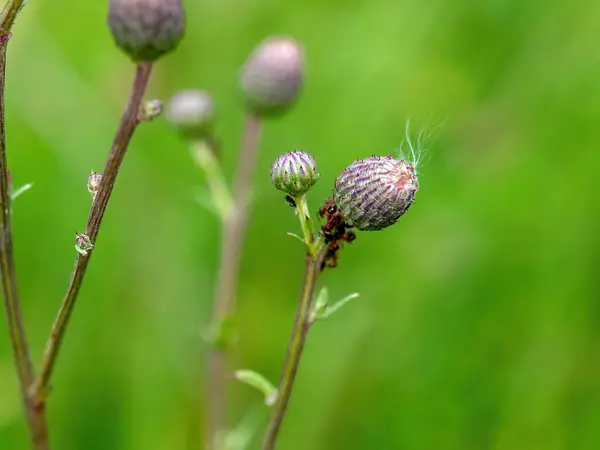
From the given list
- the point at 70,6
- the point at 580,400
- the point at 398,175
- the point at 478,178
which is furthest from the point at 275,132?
the point at 398,175

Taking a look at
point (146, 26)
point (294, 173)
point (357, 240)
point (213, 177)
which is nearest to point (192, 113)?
point (213, 177)

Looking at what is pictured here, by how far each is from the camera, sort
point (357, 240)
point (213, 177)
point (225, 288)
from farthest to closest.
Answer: point (357, 240)
point (213, 177)
point (225, 288)

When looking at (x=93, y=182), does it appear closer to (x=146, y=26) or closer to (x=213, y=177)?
(x=146, y=26)

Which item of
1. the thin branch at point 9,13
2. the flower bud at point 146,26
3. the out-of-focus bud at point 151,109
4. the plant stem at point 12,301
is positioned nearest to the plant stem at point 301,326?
the out-of-focus bud at point 151,109

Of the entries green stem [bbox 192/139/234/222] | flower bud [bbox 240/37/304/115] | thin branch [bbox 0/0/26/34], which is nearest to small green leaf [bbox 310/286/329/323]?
thin branch [bbox 0/0/26/34]

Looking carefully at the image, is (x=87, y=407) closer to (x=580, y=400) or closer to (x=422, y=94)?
(x=580, y=400)

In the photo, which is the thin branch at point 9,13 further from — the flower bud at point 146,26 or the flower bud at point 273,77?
the flower bud at point 273,77

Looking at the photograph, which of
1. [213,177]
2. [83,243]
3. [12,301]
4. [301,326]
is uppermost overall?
[213,177]
